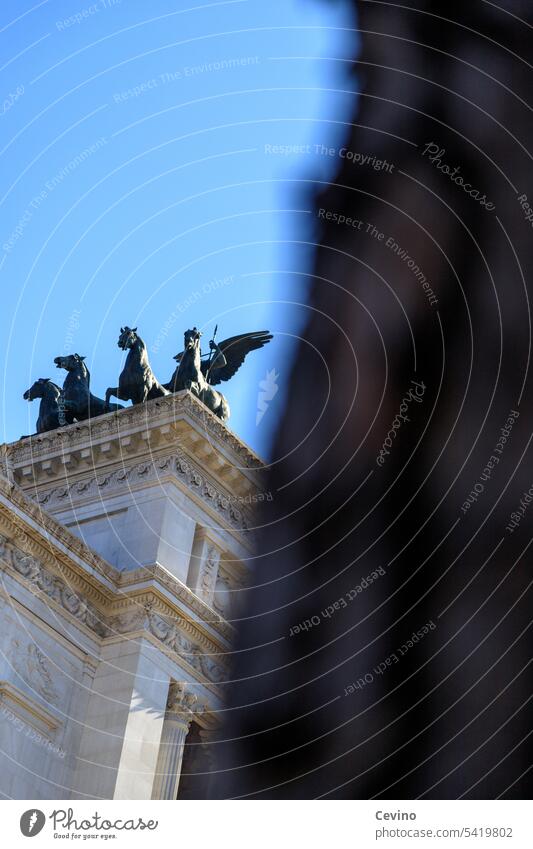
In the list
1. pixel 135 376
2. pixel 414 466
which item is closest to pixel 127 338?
pixel 135 376

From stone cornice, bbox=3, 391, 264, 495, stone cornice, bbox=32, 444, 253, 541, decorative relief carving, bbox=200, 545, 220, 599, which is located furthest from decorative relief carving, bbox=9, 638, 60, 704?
stone cornice, bbox=32, 444, 253, 541

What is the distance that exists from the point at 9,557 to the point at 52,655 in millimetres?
2495

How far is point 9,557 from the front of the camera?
29.5 m

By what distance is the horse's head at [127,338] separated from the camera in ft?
123

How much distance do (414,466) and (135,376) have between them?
21.6 metres

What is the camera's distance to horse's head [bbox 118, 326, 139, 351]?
37.4m

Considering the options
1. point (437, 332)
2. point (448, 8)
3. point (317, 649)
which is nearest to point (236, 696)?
point (317, 649)

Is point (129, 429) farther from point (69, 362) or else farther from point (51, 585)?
point (51, 585)

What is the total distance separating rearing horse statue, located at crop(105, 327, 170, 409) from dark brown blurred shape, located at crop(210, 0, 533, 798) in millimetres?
17454

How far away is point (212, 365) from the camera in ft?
130

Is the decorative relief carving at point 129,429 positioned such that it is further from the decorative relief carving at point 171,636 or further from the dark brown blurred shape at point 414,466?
the dark brown blurred shape at point 414,466
